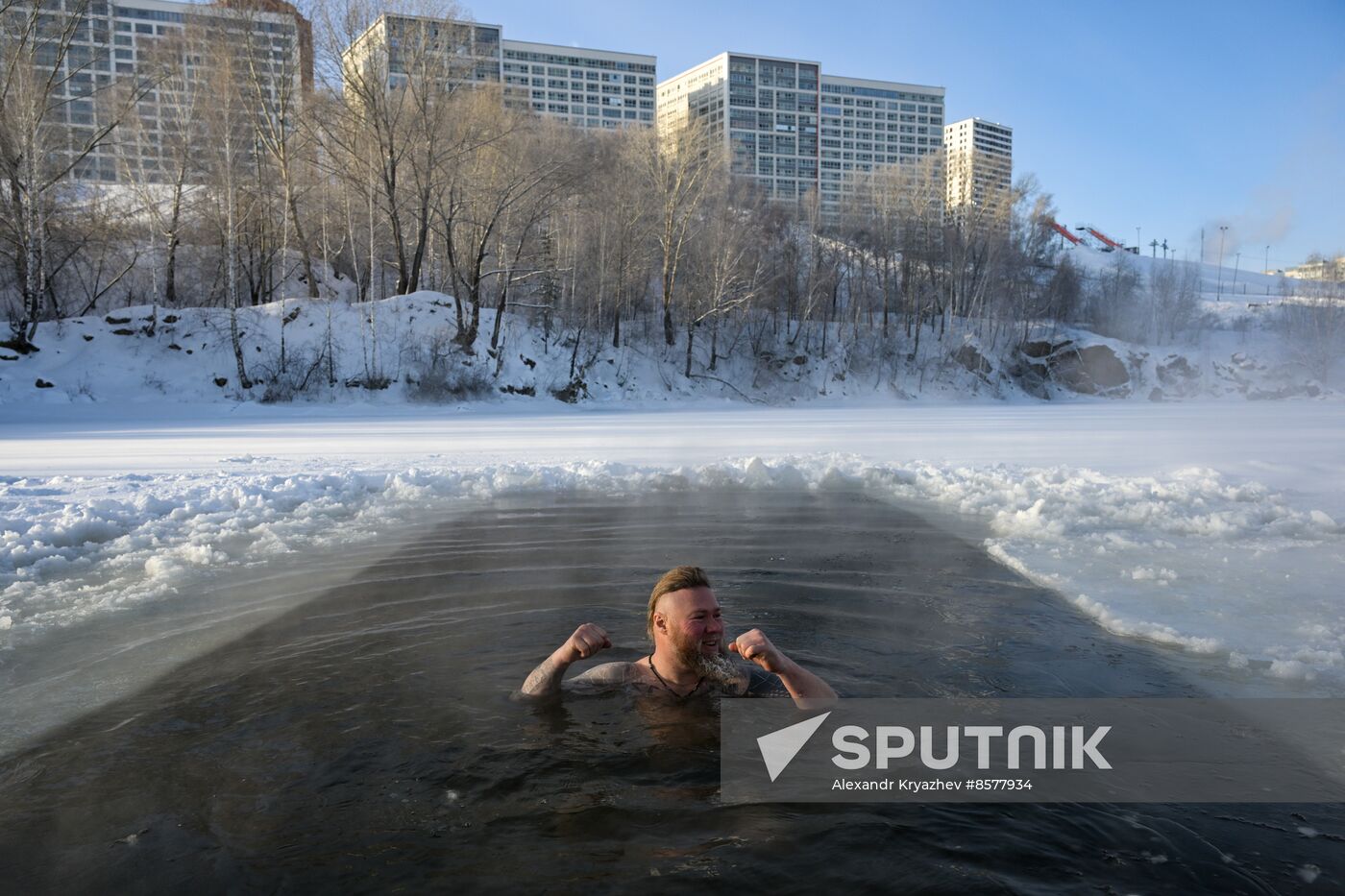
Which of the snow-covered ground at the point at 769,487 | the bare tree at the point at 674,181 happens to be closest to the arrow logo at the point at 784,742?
the snow-covered ground at the point at 769,487

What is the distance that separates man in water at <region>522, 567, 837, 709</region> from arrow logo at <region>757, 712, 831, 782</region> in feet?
0.37

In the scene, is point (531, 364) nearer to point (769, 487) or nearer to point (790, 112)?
point (769, 487)

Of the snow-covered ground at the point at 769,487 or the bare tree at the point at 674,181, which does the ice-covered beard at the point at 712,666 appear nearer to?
the snow-covered ground at the point at 769,487

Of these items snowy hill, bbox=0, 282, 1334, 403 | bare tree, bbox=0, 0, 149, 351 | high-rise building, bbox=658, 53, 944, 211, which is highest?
high-rise building, bbox=658, 53, 944, 211

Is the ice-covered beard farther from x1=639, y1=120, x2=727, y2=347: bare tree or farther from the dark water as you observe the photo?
x1=639, y1=120, x2=727, y2=347: bare tree

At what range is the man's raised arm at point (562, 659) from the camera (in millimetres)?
3439

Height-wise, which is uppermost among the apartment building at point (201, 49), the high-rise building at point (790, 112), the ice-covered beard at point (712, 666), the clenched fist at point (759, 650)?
the high-rise building at point (790, 112)

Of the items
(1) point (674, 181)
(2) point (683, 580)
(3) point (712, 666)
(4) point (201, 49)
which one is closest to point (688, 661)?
(3) point (712, 666)

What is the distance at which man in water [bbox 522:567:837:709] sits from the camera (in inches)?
136

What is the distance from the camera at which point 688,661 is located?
143 inches

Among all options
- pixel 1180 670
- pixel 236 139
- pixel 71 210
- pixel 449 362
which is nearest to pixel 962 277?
pixel 449 362

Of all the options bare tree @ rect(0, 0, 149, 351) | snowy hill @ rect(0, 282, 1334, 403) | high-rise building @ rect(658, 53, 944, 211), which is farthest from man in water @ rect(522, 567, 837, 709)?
high-rise building @ rect(658, 53, 944, 211)

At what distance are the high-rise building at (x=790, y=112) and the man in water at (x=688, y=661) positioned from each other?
8919cm

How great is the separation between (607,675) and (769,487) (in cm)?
608
